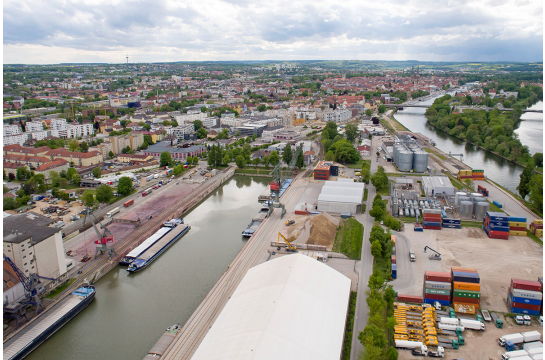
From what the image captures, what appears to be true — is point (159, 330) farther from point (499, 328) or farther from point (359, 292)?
point (499, 328)

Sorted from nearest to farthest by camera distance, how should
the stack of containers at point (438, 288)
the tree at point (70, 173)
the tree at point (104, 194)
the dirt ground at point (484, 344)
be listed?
the dirt ground at point (484, 344)
the stack of containers at point (438, 288)
the tree at point (104, 194)
the tree at point (70, 173)

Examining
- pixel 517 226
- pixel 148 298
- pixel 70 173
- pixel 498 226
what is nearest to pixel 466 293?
pixel 498 226

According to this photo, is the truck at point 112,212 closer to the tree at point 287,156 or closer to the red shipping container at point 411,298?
the tree at point 287,156

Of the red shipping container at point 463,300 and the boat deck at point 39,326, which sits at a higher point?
the red shipping container at point 463,300

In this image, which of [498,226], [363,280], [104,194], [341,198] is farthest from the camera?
[104,194]

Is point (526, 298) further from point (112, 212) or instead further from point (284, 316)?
point (112, 212)

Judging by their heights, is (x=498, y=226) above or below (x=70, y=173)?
below

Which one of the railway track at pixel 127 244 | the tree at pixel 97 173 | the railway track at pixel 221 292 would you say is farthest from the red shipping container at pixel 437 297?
the tree at pixel 97 173
